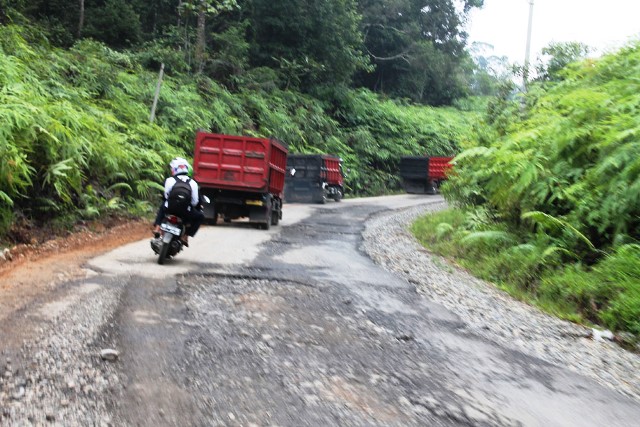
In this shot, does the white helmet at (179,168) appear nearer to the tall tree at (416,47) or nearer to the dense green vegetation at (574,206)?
the dense green vegetation at (574,206)

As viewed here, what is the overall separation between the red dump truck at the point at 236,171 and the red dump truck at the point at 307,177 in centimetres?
1027

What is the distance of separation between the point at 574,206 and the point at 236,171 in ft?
26.6

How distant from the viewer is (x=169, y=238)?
30.5ft

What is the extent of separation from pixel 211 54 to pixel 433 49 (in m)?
23.5

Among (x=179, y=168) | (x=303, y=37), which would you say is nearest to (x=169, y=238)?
(x=179, y=168)

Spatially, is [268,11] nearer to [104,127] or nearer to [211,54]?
[211,54]

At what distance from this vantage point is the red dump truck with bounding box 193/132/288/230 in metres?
15.7

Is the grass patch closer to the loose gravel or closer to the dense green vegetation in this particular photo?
the dense green vegetation

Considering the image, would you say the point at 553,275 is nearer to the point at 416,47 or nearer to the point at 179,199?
the point at 179,199

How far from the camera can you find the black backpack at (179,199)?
382 inches

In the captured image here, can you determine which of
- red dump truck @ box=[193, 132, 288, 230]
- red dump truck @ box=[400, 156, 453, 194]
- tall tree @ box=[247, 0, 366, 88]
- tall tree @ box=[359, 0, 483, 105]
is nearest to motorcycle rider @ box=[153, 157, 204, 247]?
red dump truck @ box=[193, 132, 288, 230]

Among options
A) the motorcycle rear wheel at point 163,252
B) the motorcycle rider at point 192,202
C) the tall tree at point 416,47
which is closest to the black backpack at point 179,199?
the motorcycle rider at point 192,202

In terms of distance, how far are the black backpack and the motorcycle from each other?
0.32 ft

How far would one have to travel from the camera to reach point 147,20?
1328 inches
